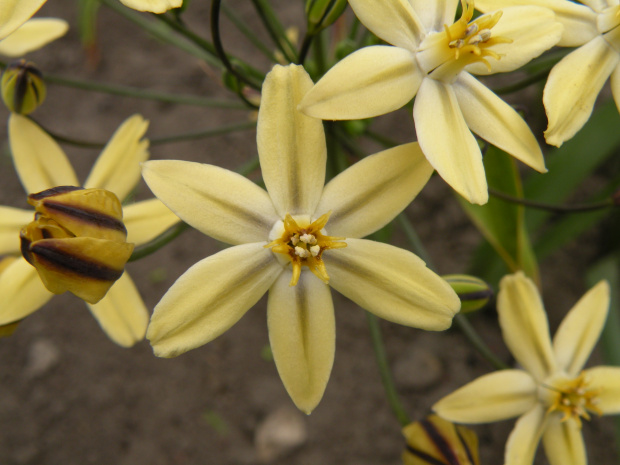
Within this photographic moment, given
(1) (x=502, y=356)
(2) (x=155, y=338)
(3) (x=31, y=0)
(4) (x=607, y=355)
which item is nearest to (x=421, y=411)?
(1) (x=502, y=356)

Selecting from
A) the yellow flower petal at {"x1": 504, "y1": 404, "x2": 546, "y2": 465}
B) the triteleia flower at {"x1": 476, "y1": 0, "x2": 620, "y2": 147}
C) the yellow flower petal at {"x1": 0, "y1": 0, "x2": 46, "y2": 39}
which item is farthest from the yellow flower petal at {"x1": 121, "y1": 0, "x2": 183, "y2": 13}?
the yellow flower petal at {"x1": 504, "y1": 404, "x2": 546, "y2": 465}

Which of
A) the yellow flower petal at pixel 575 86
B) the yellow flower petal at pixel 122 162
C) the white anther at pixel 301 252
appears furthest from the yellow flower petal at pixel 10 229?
the yellow flower petal at pixel 575 86

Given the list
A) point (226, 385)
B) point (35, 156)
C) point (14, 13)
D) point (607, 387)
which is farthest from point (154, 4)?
point (226, 385)

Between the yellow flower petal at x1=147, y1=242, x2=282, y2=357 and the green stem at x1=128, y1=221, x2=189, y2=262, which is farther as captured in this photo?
the green stem at x1=128, y1=221, x2=189, y2=262

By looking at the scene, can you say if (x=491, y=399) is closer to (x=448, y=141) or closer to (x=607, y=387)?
(x=607, y=387)

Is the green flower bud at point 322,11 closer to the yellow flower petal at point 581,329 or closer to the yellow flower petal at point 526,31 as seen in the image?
the yellow flower petal at point 526,31

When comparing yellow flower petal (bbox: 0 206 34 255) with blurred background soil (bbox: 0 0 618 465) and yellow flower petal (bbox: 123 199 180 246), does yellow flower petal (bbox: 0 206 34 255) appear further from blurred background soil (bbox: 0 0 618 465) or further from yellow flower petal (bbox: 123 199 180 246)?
blurred background soil (bbox: 0 0 618 465)
